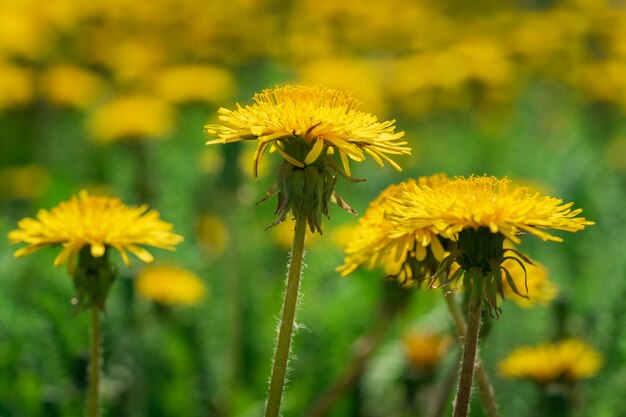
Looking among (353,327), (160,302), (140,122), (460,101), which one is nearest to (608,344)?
(353,327)

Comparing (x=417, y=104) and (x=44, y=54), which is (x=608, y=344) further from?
(x=44, y=54)

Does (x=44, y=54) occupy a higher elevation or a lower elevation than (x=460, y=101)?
higher

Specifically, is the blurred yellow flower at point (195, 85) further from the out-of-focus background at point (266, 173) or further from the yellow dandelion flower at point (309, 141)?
the yellow dandelion flower at point (309, 141)

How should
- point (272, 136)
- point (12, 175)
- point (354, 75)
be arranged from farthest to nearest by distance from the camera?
point (354, 75) < point (12, 175) < point (272, 136)

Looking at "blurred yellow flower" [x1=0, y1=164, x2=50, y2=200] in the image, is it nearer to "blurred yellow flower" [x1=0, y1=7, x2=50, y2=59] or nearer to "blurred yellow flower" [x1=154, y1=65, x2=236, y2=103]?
"blurred yellow flower" [x1=154, y1=65, x2=236, y2=103]

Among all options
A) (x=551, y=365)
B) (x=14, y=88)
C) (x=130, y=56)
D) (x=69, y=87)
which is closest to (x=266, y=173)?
(x=551, y=365)

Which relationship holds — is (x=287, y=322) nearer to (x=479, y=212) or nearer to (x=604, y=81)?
(x=479, y=212)

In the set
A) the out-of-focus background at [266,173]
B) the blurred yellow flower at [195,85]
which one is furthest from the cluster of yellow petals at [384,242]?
the blurred yellow flower at [195,85]
